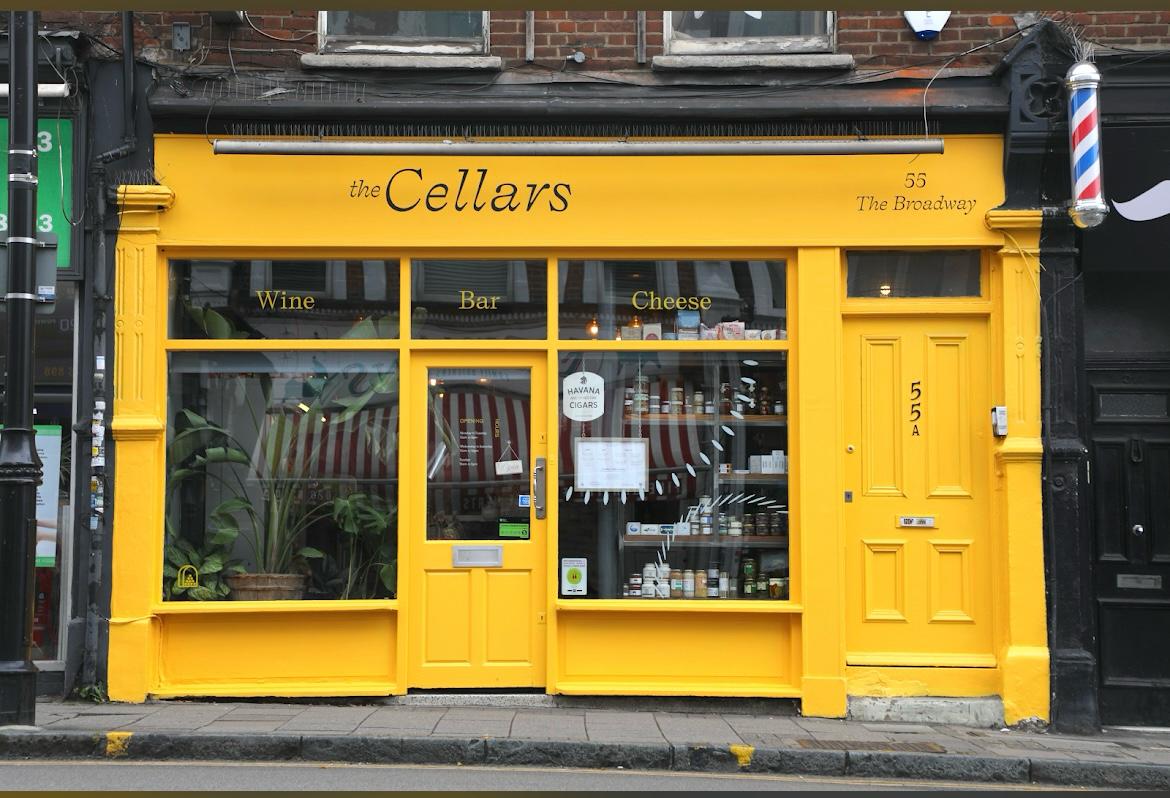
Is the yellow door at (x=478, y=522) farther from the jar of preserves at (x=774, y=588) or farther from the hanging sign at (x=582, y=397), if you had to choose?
the jar of preserves at (x=774, y=588)

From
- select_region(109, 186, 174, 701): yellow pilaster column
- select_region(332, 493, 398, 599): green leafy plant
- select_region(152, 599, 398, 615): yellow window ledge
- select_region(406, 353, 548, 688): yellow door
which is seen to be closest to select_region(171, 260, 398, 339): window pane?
select_region(109, 186, 174, 701): yellow pilaster column

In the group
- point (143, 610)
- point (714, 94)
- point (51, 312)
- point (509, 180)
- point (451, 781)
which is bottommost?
point (451, 781)

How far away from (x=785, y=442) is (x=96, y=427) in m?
4.94

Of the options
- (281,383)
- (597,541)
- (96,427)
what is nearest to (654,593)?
(597,541)

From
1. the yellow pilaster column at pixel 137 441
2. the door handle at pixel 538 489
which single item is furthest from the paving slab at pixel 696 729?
the yellow pilaster column at pixel 137 441

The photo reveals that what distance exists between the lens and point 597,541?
8.71 meters

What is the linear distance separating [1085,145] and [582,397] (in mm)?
3903

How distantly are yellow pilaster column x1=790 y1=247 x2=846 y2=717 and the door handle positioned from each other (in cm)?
186

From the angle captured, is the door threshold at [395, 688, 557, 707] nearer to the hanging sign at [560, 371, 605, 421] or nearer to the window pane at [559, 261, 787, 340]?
the hanging sign at [560, 371, 605, 421]

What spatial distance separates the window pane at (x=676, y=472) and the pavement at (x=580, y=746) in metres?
1.20

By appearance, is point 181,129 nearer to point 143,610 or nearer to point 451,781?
point 143,610

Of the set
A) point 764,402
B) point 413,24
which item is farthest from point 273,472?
point 764,402

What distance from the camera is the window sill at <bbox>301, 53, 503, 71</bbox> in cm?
860

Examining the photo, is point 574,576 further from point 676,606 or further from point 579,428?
point 579,428
